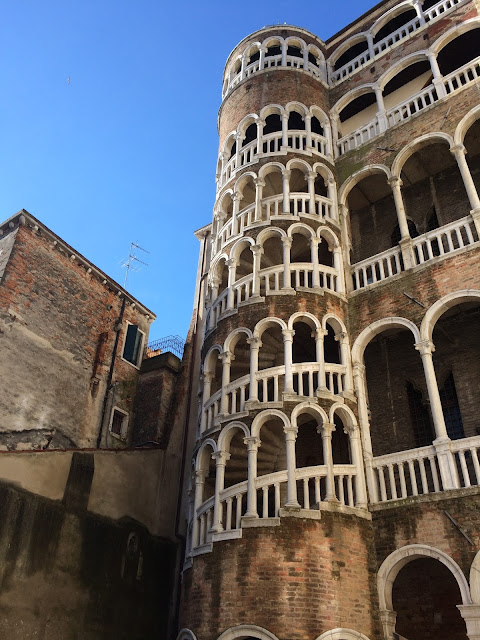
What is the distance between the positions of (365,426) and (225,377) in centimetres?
368

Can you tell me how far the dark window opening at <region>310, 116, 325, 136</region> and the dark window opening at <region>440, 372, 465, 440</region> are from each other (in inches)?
398

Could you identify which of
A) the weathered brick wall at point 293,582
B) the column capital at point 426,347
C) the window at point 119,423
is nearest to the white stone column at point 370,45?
the column capital at point 426,347

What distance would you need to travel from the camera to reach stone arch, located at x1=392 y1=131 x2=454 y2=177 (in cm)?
1509

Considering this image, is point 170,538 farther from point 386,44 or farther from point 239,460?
point 386,44

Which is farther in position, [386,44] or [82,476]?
[386,44]

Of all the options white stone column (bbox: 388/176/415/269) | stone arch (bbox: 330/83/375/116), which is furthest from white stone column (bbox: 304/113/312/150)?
white stone column (bbox: 388/176/415/269)

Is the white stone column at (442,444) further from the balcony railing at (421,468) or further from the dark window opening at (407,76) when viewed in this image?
the dark window opening at (407,76)

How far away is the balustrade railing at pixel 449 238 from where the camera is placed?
13.0m

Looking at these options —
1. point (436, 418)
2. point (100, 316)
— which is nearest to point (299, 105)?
point (100, 316)

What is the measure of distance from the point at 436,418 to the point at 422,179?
8390 mm

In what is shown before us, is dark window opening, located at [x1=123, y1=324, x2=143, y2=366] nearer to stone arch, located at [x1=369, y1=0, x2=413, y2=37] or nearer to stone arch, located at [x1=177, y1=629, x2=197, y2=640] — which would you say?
stone arch, located at [x1=177, y1=629, x2=197, y2=640]

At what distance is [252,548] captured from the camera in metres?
10.8

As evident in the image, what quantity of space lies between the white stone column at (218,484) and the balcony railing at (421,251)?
583 cm

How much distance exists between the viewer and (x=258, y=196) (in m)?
16.4
